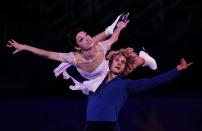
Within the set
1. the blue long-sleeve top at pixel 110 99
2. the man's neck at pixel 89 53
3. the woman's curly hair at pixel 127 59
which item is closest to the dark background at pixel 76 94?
the man's neck at pixel 89 53

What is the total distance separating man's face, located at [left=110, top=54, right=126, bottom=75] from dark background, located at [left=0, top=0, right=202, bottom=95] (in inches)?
38.2

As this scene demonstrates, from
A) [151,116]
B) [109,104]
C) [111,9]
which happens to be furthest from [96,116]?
[111,9]

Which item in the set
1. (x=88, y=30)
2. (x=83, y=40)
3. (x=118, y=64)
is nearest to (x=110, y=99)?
(x=118, y=64)

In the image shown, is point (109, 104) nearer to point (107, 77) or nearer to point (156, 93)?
point (107, 77)

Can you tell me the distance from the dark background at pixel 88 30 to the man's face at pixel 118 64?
971 millimetres

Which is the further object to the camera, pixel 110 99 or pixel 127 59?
pixel 127 59

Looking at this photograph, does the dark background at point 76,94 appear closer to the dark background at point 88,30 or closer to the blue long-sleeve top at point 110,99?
the dark background at point 88,30

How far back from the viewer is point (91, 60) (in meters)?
4.04

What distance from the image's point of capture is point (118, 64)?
362 centimetres

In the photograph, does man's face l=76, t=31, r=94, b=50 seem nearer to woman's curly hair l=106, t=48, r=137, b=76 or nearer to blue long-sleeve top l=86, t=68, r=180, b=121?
woman's curly hair l=106, t=48, r=137, b=76

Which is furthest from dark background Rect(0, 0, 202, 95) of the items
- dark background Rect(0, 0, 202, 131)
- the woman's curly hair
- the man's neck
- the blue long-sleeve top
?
the blue long-sleeve top

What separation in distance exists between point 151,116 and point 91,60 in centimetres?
96

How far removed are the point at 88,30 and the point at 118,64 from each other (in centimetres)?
109

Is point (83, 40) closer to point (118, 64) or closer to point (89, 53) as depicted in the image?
point (89, 53)
